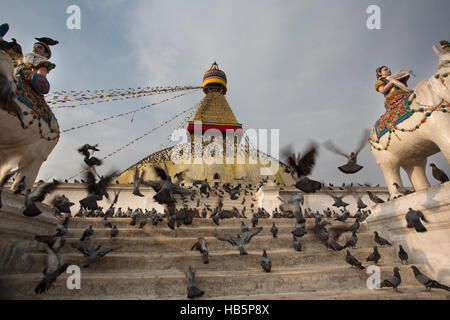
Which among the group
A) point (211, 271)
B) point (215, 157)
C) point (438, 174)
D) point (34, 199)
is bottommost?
point (211, 271)

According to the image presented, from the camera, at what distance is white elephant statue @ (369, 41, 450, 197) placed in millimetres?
4620

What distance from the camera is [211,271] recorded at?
170 inches

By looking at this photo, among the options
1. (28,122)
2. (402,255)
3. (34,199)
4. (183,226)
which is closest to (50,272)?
(34,199)

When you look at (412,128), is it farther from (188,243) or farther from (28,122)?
(28,122)

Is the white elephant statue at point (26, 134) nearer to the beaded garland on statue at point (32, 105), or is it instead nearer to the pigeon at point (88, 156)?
the beaded garland on statue at point (32, 105)

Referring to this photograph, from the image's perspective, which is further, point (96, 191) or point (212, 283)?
point (96, 191)

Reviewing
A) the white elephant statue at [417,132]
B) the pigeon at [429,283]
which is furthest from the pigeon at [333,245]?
the white elephant statue at [417,132]

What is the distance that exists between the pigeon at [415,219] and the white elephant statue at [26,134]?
7.64 m

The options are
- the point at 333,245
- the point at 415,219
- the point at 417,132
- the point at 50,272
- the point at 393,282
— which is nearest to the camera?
the point at 50,272

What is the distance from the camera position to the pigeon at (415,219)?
4.40 m

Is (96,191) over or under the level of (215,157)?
under

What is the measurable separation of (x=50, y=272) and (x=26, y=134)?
3212 mm

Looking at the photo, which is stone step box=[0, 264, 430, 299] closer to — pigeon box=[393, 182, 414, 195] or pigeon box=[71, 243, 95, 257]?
pigeon box=[71, 243, 95, 257]

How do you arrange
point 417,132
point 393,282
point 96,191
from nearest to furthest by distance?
point 393,282
point 417,132
point 96,191
